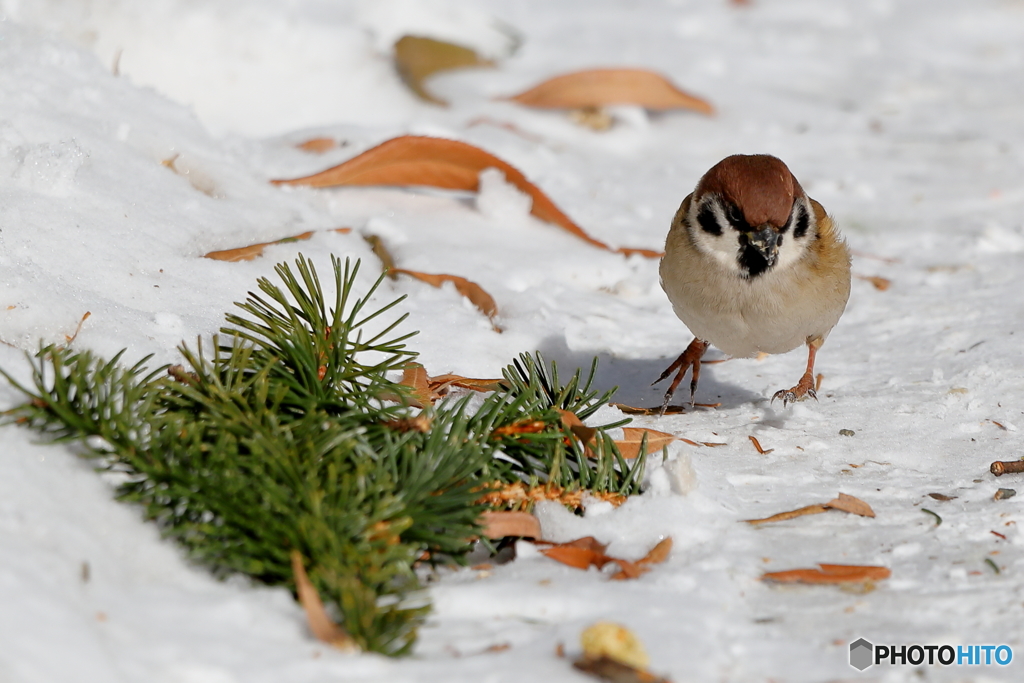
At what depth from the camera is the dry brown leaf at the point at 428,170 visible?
374 cm

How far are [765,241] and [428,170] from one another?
150 centimetres

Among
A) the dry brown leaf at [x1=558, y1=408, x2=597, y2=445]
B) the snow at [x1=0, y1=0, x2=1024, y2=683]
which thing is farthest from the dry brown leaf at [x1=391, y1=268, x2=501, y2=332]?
the dry brown leaf at [x1=558, y1=408, x2=597, y2=445]

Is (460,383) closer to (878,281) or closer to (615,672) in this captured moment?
(615,672)

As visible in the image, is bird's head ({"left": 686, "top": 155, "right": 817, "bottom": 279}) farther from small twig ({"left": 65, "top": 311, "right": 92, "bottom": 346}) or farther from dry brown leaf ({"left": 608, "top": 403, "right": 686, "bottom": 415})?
small twig ({"left": 65, "top": 311, "right": 92, "bottom": 346})

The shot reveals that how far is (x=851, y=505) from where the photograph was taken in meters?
2.14

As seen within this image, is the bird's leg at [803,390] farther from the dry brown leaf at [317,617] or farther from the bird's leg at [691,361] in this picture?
the dry brown leaf at [317,617]

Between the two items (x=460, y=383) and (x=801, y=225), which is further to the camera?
(x=801, y=225)

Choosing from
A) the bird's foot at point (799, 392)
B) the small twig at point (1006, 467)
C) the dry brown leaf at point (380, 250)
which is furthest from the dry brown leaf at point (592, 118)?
the small twig at point (1006, 467)

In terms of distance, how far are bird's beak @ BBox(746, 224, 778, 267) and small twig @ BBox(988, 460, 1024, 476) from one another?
2.76 ft

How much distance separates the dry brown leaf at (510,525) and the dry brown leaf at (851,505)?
659 millimetres

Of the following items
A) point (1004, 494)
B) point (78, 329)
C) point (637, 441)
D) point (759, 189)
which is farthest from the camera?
point (759, 189)

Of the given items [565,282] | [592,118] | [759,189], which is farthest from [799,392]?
[592,118]

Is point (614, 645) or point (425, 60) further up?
point (425, 60)

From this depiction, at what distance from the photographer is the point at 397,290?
10.5 feet
